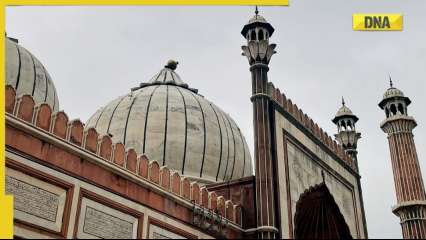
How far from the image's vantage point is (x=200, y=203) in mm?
9086

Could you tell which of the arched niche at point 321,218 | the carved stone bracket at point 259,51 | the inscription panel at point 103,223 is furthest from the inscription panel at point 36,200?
the arched niche at point 321,218

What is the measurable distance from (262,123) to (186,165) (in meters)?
3.11

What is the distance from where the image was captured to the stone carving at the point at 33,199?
6.02 m

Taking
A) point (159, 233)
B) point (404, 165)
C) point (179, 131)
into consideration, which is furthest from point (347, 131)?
point (159, 233)

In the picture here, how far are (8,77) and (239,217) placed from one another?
18.8ft

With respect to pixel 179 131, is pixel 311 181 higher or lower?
lower

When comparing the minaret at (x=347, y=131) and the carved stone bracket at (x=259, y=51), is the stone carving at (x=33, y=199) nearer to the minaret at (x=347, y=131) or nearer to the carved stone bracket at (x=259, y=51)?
the carved stone bracket at (x=259, y=51)

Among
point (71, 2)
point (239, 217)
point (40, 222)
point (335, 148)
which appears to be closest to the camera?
point (71, 2)

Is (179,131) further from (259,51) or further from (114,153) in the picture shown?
(114,153)

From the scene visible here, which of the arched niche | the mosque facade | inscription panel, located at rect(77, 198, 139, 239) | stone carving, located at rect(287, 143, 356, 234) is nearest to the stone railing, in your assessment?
the mosque facade

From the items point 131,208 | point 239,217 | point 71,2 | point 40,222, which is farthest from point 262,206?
point 71,2

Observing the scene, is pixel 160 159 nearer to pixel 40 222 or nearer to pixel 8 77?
pixel 8 77

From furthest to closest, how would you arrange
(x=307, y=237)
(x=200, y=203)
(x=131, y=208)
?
(x=307, y=237), (x=200, y=203), (x=131, y=208)

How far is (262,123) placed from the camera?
10211 millimetres
